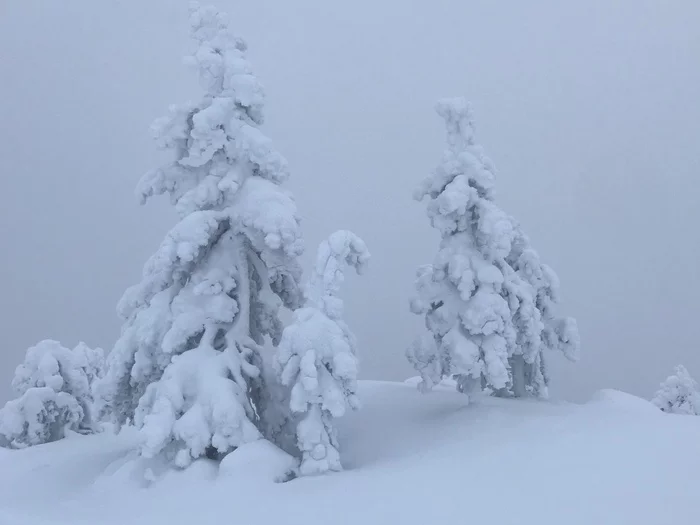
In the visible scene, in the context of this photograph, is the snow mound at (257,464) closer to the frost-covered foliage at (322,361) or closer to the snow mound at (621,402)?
the frost-covered foliage at (322,361)

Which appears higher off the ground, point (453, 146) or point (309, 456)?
point (453, 146)

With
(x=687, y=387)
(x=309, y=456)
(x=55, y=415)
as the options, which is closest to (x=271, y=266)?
(x=309, y=456)

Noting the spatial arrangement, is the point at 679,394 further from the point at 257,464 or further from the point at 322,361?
the point at 257,464

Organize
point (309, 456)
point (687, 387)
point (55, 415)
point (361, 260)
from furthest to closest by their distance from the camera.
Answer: point (687, 387) → point (55, 415) → point (361, 260) → point (309, 456)

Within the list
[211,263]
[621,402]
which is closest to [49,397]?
[211,263]

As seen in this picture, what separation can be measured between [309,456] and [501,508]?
4534mm

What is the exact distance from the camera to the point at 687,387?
27422mm

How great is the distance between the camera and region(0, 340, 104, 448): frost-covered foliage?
22.1 metres

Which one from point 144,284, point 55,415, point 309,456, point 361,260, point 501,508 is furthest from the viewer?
point 55,415

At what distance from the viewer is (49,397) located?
22766 millimetres

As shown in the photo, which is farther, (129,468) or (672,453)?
(129,468)

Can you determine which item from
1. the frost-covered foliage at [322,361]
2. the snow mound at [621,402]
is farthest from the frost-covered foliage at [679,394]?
the frost-covered foliage at [322,361]

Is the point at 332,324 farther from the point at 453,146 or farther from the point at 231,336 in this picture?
the point at 453,146

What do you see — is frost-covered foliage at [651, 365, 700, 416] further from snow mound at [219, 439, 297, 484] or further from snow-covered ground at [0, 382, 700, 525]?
snow mound at [219, 439, 297, 484]
